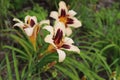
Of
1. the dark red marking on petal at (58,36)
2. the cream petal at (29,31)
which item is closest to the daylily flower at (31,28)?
the cream petal at (29,31)

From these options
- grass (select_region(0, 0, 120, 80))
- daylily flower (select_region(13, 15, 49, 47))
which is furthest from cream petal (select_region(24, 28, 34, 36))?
grass (select_region(0, 0, 120, 80))

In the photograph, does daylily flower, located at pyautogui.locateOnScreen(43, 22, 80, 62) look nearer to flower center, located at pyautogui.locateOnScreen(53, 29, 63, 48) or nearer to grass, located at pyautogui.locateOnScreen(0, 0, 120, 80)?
flower center, located at pyautogui.locateOnScreen(53, 29, 63, 48)

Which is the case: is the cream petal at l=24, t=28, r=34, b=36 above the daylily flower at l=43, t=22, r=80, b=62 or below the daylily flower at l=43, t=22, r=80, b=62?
above

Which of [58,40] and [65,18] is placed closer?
[58,40]

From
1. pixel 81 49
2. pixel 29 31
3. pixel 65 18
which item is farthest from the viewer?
pixel 81 49

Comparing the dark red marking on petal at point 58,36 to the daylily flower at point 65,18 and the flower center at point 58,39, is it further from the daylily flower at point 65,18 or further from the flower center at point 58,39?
the daylily flower at point 65,18

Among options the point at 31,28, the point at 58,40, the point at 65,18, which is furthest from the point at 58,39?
the point at 65,18

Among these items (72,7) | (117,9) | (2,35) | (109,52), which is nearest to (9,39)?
(2,35)

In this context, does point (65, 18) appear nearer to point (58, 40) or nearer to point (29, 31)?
point (58, 40)
